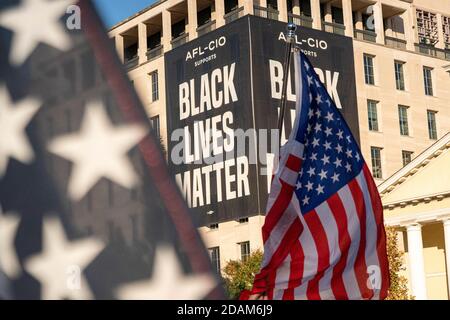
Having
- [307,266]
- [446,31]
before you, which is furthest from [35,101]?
[446,31]

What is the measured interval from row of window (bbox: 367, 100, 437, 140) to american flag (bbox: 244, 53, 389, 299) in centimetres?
5944

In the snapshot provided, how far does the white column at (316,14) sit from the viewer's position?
70625 millimetres

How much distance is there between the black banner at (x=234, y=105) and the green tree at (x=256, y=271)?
21.9ft

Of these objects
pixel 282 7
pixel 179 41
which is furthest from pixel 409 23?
pixel 179 41

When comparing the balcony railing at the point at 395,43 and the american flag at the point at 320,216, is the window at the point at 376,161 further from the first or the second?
the american flag at the point at 320,216

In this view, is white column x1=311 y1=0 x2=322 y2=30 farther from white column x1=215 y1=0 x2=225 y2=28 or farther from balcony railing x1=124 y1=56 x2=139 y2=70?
balcony railing x1=124 y1=56 x2=139 y2=70

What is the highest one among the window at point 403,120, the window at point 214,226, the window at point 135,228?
the window at point 403,120

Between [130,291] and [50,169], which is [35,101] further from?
[130,291]

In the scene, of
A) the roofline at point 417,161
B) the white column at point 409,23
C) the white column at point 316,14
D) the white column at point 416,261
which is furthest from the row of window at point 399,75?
the white column at point 416,261

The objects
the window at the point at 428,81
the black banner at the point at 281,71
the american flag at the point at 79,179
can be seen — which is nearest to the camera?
the american flag at the point at 79,179

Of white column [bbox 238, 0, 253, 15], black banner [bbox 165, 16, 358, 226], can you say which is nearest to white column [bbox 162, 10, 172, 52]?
black banner [bbox 165, 16, 358, 226]

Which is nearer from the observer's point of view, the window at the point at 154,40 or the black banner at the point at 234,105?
the black banner at the point at 234,105

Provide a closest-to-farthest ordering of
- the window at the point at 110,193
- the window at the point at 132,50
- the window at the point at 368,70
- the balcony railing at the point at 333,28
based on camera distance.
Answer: the window at the point at 110,193 → the balcony railing at the point at 333,28 → the window at the point at 368,70 → the window at the point at 132,50

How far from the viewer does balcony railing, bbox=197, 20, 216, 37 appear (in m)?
69.3
